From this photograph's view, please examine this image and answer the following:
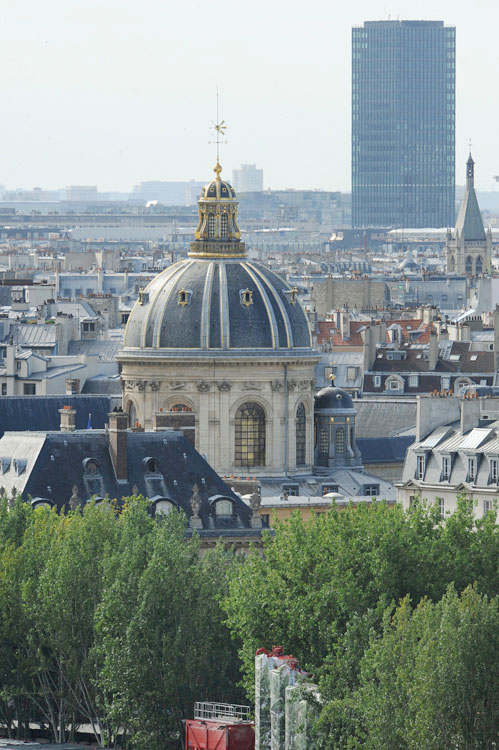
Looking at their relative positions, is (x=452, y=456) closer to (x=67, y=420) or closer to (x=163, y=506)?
(x=163, y=506)

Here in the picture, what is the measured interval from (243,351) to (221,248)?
17.0 feet

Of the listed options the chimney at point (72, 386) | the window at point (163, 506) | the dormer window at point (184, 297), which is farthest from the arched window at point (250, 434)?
the window at point (163, 506)

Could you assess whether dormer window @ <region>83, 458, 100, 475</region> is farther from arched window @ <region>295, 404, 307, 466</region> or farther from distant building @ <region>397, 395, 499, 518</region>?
arched window @ <region>295, 404, 307, 466</region>

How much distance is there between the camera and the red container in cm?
7200

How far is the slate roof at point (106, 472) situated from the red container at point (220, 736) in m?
26.5

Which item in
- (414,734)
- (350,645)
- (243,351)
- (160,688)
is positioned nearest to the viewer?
(414,734)

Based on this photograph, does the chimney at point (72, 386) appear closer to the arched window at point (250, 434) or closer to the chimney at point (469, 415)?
the arched window at point (250, 434)

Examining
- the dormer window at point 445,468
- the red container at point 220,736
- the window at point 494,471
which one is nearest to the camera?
the red container at point 220,736

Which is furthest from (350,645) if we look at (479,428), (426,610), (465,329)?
(465,329)

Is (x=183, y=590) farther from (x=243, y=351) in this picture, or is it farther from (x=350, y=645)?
(x=243, y=351)

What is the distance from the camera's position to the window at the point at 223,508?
10206 cm

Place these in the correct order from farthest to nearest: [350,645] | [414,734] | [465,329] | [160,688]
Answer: [465,329]
[160,688]
[350,645]
[414,734]

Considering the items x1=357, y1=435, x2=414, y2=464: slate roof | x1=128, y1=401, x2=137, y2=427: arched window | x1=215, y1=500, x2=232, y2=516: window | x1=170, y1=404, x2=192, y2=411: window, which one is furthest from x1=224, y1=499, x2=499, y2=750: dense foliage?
x1=357, y1=435, x2=414, y2=464: slate roof

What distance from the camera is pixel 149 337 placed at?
421 ft
